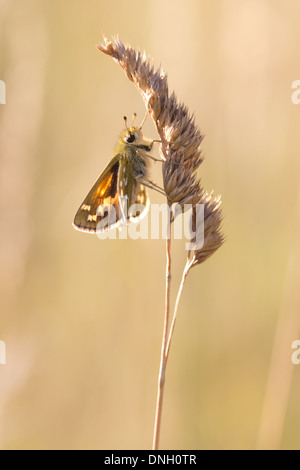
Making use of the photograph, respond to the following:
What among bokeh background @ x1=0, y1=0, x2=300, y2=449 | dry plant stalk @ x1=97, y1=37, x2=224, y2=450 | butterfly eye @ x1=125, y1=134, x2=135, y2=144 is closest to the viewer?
dry plant stalk @ x1=97, y1=37, x2=224, y2=450

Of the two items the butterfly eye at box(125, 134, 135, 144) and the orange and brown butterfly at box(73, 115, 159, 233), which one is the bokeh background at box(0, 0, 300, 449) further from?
the butterfly eye at box(125, 134, 135, 144)

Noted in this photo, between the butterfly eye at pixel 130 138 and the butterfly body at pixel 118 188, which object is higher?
the butterfly eye at pixel 130 138

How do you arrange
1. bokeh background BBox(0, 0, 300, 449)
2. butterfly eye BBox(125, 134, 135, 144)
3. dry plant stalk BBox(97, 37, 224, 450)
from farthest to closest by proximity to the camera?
bokeh background BBox(0, 0, 300, 449), butterfly eye BBox(125, 134, 135, 144), dry plant stalk BBox(97, 37, 224, 450)

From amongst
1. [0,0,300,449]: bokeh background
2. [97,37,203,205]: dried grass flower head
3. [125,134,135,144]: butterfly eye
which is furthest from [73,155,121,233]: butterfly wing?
[97,37,203,205]: dried grass flower head

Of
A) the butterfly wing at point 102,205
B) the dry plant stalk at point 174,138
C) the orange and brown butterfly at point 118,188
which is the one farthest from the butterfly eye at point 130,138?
the dry plant stalk at point 174,138

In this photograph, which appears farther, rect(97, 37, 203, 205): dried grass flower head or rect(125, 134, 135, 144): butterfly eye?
rect(125, 134, 135, 144): butterfly eye

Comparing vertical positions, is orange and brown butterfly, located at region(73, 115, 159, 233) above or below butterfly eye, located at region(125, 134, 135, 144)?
below

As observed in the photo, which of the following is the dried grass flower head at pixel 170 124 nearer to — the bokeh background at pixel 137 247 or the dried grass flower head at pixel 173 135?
the dried grass flower head at pixel 173 135

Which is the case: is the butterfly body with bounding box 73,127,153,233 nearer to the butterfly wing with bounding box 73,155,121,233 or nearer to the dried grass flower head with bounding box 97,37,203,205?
the butterfly wing with bounding box 73,155,121,233

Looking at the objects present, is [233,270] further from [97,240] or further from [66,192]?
[66,192]
